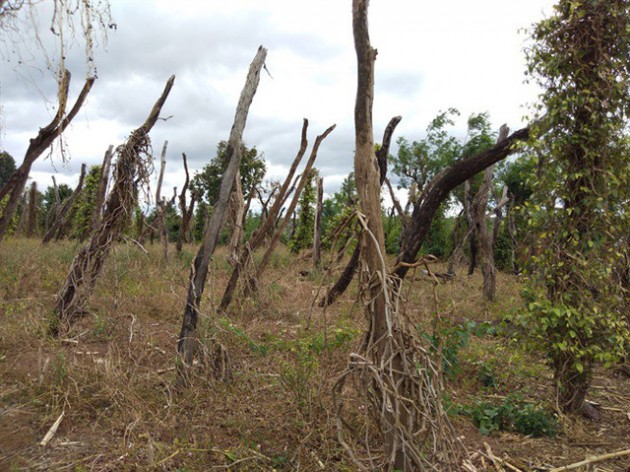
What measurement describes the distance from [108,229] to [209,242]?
170cm

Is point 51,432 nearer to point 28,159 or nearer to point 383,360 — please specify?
point 383,360

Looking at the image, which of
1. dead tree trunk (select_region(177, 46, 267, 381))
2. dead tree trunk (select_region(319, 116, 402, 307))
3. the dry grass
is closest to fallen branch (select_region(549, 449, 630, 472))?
the dry grass

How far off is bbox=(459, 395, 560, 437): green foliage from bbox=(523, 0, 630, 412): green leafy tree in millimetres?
402

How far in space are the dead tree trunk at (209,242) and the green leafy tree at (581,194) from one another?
2967mm

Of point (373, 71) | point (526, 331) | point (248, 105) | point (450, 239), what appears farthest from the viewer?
point (450, 239)

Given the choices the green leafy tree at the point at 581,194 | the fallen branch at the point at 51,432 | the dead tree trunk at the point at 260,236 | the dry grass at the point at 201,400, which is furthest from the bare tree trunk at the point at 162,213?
the green leafy tree at the point at 581,194

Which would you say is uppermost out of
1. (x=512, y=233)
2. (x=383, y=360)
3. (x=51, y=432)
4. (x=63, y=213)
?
(x=63, y=213)

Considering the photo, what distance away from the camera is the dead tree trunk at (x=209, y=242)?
16.0 feet

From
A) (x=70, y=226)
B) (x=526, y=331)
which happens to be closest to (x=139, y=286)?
(x=526, y=331)

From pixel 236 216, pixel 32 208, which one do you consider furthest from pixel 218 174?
pixel 236 216

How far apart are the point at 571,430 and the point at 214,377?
3.21m

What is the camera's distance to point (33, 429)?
392 cm

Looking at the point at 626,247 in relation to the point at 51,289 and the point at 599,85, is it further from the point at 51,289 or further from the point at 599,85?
the point at 51,289

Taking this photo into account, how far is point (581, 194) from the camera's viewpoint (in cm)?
471
